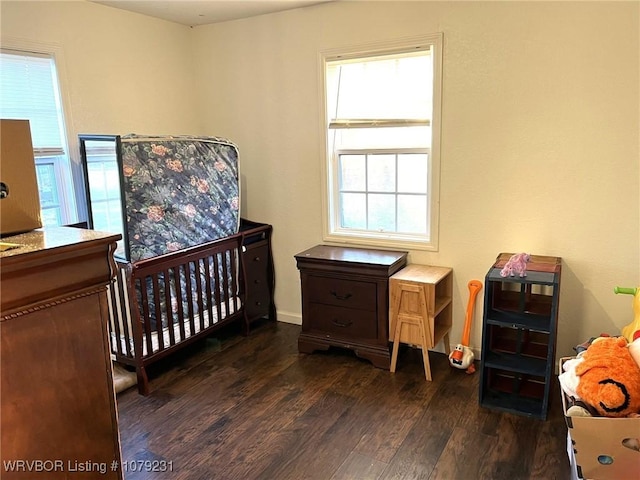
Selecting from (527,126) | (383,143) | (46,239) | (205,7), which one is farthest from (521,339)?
(205,7)

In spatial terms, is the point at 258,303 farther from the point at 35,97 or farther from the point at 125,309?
the point at 35,97

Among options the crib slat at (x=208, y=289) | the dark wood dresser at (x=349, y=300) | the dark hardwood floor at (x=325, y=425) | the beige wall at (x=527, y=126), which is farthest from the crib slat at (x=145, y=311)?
the beige wall at (x=527, y=126)

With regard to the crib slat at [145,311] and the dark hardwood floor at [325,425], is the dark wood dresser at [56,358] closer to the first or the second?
the dark hardwood floor at [325,425]

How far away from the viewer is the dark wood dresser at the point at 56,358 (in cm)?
114

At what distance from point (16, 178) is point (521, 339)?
2.43m

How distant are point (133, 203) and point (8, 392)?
176 cm

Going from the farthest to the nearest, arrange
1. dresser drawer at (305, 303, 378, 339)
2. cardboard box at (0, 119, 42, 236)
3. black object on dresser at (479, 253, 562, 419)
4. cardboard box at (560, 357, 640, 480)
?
dresser drawer at (305, 303, 378, 339) → black object on dresser at (479, 253, 562, 419) → cardboard box at (560, 357, 640, 480) → cardboard box at (0, 119, 42, 236)

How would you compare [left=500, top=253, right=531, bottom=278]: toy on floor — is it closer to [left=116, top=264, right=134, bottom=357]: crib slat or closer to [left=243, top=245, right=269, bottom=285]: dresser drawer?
[left=243, top=245, right=269, bottom=285]: dresser drawer

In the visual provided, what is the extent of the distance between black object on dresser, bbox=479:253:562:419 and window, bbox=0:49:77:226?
2634 millimetres

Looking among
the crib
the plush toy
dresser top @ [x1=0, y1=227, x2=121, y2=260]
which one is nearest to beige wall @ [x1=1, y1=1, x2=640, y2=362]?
the crib

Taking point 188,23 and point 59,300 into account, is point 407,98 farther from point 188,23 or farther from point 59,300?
point 59,300

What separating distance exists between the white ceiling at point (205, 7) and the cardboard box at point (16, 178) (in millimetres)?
2244

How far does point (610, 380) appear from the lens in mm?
1806

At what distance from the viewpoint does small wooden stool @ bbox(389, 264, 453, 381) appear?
2.87 meters
